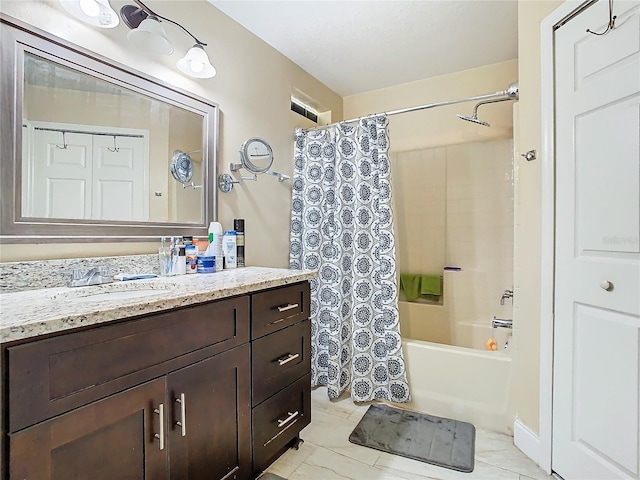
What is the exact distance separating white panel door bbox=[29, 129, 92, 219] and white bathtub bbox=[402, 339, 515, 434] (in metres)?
1.84

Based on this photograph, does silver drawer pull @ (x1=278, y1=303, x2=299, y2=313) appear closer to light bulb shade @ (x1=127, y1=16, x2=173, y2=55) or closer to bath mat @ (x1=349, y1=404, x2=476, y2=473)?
bath mat @ (x1=349, y1=404, x2=476, y2=473)

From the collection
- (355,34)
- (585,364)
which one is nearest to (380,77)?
(355,34)

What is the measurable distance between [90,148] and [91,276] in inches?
20.0

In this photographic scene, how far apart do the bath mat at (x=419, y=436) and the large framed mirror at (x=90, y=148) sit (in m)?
1.39

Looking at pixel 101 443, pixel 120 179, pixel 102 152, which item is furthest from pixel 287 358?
pixel 102 152

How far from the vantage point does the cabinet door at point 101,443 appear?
748 millimetres

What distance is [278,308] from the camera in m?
1.45

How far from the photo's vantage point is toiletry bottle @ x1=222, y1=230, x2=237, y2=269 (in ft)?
6.06

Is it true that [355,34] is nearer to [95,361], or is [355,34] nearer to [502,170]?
[502,170]

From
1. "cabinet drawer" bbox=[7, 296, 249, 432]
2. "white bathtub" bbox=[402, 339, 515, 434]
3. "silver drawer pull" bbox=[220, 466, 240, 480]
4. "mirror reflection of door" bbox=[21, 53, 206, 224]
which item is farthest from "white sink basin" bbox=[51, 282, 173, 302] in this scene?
"white bathtub" bbox=[402, 339, 515, 434]

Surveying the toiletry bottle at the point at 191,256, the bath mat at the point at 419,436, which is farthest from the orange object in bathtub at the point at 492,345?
the toiletry bottle at the point at 191,256

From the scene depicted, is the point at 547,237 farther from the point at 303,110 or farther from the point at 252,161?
the point at 303,110

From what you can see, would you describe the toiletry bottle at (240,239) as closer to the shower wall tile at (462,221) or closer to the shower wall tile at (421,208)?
the shower wall tile at (462,221)

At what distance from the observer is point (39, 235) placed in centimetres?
121
